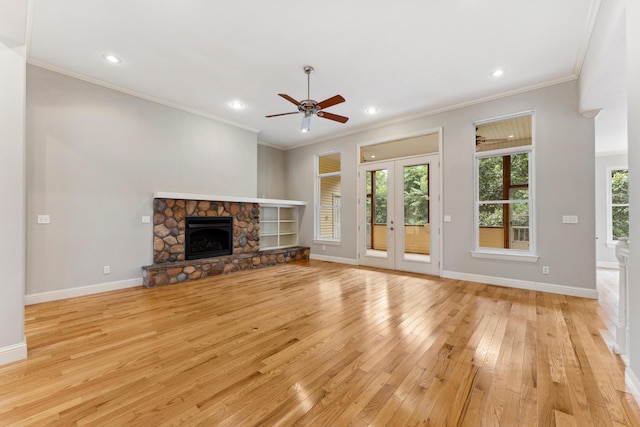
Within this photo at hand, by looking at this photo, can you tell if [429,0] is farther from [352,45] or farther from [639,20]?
[639,20]

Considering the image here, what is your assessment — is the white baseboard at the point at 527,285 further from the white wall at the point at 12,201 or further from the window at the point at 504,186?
the white wall at the point at 12,201

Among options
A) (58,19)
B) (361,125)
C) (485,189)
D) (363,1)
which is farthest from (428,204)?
(58,19)

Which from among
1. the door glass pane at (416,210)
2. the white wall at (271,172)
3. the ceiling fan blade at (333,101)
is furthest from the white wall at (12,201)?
the door glass pane at (416,210)

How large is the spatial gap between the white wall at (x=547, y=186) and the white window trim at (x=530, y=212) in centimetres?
7

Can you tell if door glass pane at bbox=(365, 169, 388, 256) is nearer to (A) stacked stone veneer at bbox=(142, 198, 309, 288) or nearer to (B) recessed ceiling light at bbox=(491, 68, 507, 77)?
(A) stacked stone veneer at bbox=(142, 198, 309, 288)

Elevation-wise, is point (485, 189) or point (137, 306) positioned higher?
point (485, 189)

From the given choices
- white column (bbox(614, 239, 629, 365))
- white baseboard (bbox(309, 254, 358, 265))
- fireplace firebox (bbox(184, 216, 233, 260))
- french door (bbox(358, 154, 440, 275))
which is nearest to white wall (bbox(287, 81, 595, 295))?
french door (bbox(358, 154, 440, 275))

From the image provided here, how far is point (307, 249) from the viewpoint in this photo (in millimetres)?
7082

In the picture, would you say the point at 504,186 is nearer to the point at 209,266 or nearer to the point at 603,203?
the point at 603,203

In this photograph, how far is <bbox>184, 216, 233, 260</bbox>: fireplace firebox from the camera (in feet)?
16.7

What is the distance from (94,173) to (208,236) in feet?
6.92

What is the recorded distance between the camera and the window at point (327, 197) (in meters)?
6.88

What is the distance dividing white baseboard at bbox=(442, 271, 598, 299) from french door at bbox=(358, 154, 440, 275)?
420 mm

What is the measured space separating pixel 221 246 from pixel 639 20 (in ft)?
19.9
